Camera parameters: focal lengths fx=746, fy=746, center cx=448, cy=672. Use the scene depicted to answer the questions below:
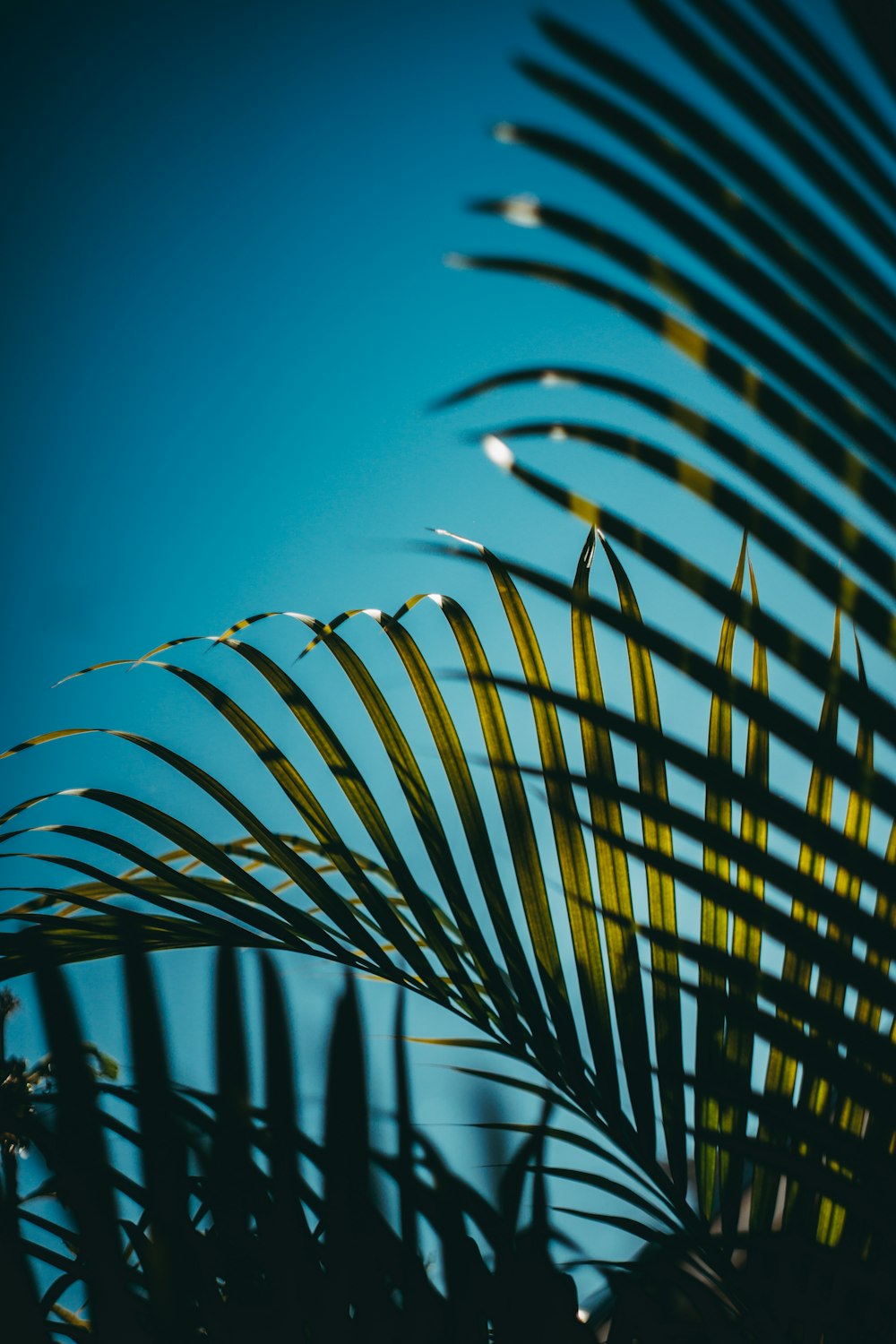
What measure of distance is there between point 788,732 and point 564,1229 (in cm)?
65

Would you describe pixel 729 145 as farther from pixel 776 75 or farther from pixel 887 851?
pixel 887 851

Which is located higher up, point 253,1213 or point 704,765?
point 704,765

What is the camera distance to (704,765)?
0.37 meters

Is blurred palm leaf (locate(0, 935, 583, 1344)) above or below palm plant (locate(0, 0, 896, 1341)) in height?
below

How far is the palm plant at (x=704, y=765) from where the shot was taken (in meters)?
0.31

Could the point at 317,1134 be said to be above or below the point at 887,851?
below

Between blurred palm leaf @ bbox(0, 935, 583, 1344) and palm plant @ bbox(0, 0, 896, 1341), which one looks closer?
palm plant @ bbox(0, 0, 896, 1341)

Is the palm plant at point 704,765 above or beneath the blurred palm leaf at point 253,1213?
above

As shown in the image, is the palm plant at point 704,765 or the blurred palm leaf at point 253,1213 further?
the blurred palm leaf at point 253,1213

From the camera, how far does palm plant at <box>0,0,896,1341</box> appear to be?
31 centimetres

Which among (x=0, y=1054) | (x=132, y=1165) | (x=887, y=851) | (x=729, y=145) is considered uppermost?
(x=729, y=145)

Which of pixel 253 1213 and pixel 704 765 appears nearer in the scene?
pixel 704 765

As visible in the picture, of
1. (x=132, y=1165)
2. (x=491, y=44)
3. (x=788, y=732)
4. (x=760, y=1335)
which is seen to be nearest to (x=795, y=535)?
(x=788, y=732)

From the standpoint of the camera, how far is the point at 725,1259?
2.12 feet
